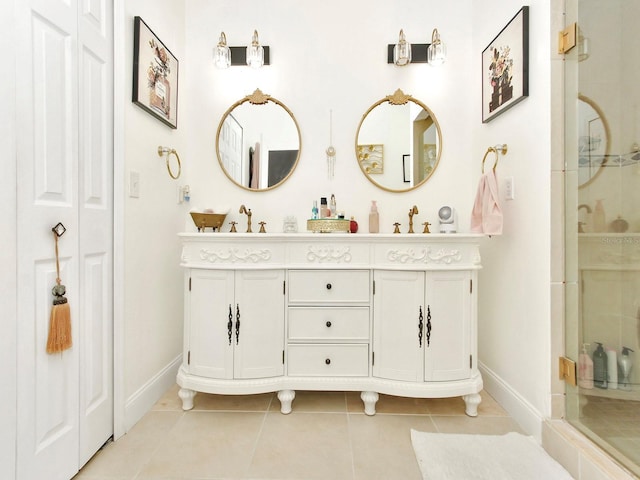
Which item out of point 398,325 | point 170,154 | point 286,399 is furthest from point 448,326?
point 170,154

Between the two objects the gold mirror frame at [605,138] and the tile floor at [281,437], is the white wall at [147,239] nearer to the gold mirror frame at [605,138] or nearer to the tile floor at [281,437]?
the tile floor at [281,437]

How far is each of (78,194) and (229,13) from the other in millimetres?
1738

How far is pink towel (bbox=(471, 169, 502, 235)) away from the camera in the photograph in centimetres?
178

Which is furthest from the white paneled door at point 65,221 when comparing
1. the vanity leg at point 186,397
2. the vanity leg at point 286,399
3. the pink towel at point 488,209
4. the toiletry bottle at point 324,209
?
the pink towel at point 488,209

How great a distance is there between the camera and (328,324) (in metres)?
1.76

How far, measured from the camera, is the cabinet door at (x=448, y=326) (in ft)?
5.63

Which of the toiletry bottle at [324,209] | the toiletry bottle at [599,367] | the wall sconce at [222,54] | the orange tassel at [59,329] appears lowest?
the toiletry bottle at [599,367]

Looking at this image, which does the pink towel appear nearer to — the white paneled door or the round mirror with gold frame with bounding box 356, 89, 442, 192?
the round mirror with gold frame with bounding box 356, 89, 442, 192

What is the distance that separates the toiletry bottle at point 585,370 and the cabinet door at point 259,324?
1405 millimetres

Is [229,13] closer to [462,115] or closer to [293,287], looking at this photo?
[462,115]

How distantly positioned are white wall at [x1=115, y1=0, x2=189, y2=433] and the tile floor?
0.69 ft

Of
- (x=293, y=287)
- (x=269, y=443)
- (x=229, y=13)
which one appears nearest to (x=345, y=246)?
(x=293, y=287)

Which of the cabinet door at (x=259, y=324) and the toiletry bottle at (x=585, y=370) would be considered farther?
the cabinet door at (x=259, y=324)

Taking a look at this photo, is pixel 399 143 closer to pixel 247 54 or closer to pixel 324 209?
pixel 324 209
